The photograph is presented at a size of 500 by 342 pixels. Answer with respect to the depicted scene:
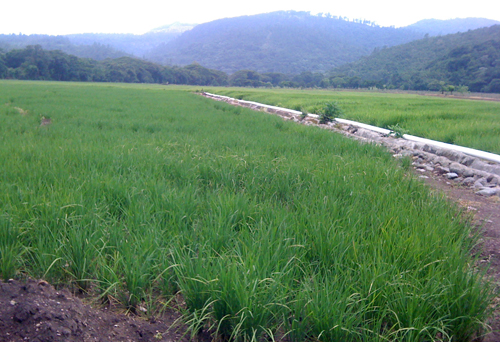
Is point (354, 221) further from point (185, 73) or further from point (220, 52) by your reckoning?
point (220, 52)

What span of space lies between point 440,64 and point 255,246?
62408 mm

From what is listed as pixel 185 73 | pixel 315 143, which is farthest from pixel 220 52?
pixel 315 143

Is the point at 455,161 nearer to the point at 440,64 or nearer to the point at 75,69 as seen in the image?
the point at 440,64

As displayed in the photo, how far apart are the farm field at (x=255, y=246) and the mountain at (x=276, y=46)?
451ft

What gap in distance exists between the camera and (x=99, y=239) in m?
1.94

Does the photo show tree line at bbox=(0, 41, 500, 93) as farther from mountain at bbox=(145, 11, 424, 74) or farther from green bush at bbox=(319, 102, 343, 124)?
mountain at bbox=(145, 11, 424, 74)

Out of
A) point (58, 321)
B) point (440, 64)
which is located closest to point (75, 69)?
point (440, 64)

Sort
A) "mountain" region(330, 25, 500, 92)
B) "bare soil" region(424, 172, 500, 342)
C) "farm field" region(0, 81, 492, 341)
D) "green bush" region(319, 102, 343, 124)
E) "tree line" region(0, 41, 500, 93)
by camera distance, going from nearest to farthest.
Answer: "farm field" region(0, 81, 492, 341), "bare soil" region(424, 172, 500, 342), "green bush" region(319, 102, 343, 124), "mountain" region(330, 25, 500, 92), "tree line" region(0, 41, 500, 93)

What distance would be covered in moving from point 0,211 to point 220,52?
168m

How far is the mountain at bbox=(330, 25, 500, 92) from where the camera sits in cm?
4266

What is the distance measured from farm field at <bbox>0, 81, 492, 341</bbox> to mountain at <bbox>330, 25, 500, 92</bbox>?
47.3 metres

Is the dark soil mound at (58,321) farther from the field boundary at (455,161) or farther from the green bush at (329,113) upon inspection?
the green bush at (329,113)

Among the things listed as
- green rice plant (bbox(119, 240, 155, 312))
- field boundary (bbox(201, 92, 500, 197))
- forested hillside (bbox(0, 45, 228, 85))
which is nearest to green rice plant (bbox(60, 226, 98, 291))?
green rice plant (bbox(119, 240, 155, 312))

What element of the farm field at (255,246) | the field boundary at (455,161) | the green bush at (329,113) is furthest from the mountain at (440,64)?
the farm field at (255,246)
